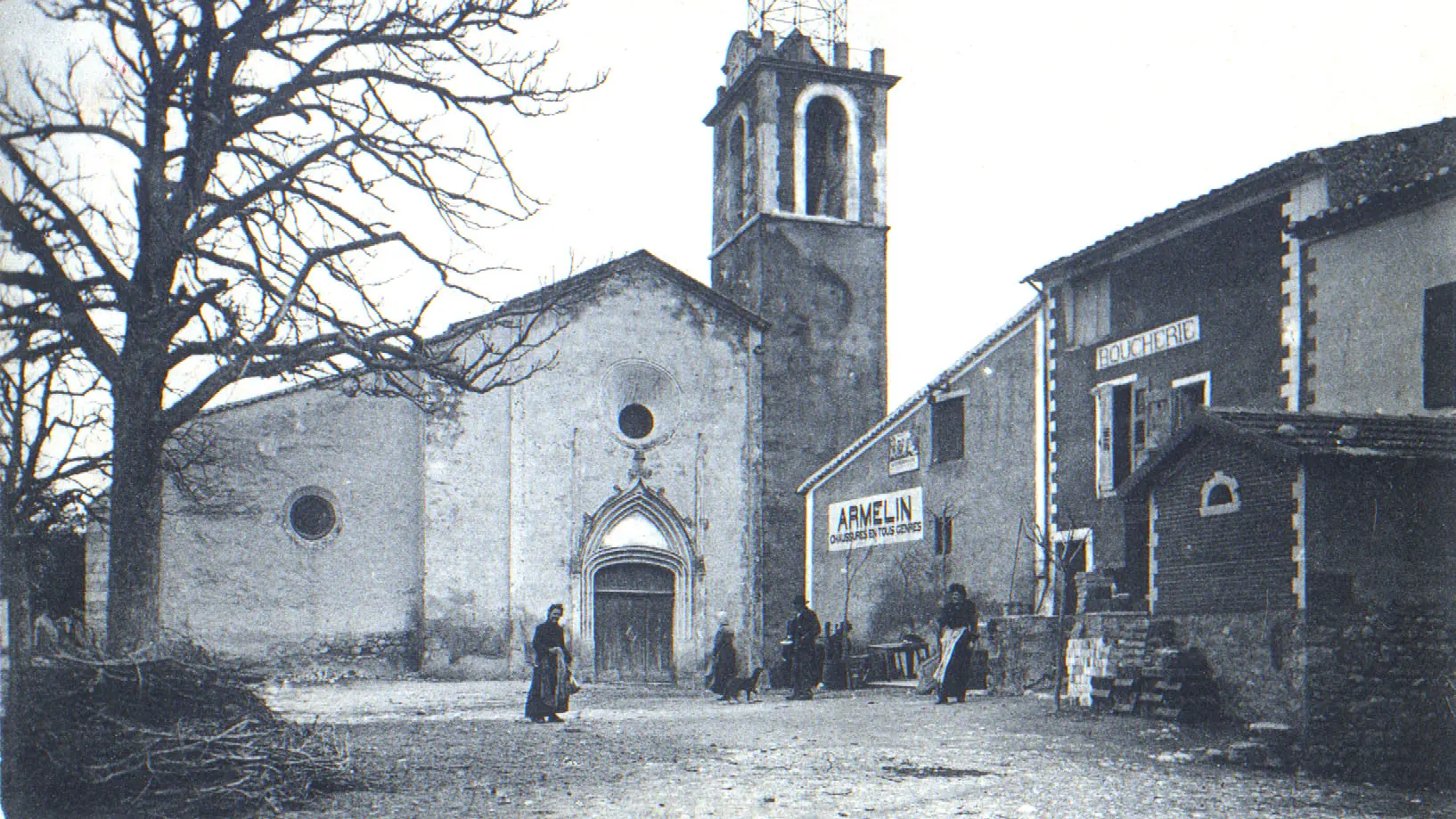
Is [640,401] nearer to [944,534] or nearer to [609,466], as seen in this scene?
[609,466]

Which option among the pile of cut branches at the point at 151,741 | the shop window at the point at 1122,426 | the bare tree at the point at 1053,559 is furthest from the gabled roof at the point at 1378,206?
the pile of cut branches at the point at 151,741

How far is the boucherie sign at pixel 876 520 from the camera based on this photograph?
23.2 metres

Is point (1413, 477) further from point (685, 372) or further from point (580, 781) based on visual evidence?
point (685, 372)

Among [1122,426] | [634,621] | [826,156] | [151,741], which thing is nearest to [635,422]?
[634,621]

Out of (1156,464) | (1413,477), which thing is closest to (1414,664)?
(1413,477)

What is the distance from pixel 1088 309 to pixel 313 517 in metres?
13.6

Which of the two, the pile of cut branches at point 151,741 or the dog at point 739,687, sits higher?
the pile of cut branches at point 151,741

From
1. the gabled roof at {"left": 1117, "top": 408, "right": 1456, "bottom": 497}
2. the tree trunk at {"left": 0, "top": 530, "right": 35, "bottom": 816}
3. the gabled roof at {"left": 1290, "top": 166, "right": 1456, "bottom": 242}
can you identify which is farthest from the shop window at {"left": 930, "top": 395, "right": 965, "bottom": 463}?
the tree trunk at {"left": 0, "top": 530, "right": 35, "bottom": 816}

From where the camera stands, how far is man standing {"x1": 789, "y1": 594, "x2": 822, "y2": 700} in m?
17.8

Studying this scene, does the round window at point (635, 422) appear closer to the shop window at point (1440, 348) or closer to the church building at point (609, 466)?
the church building at point (609, 466)

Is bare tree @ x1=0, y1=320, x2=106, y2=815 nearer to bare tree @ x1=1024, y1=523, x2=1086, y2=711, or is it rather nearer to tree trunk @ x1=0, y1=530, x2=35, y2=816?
tree trunk @ x1=0, y1=530, x2=35, y2=816

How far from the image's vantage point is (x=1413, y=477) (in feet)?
36.9

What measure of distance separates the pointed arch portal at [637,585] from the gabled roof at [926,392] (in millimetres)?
2956

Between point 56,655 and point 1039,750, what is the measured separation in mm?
7284
